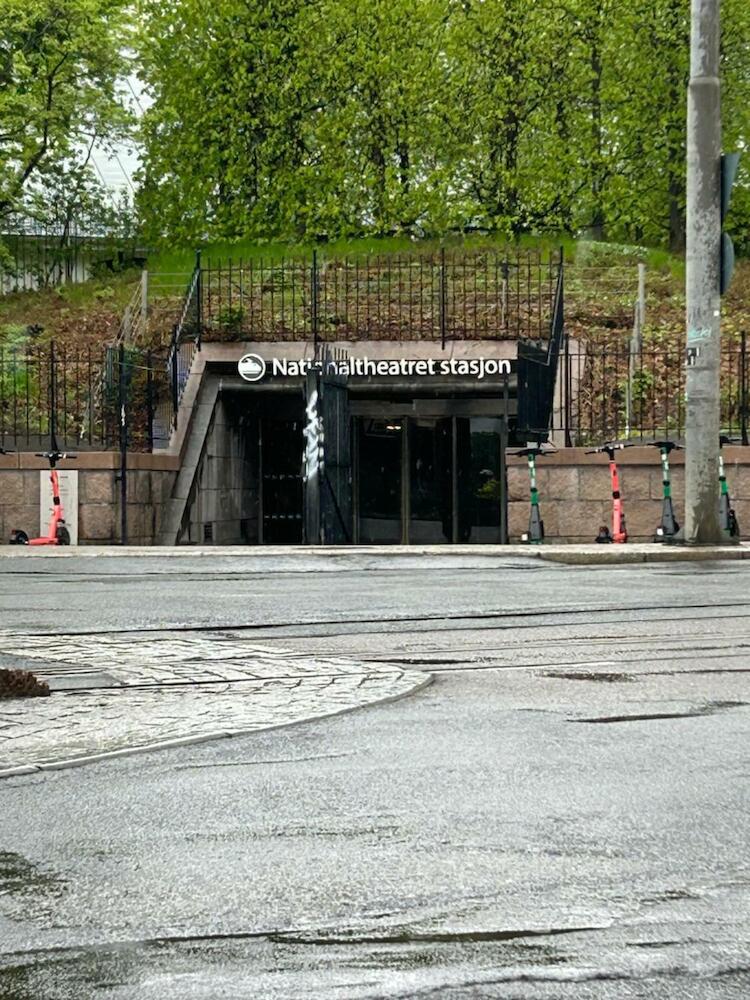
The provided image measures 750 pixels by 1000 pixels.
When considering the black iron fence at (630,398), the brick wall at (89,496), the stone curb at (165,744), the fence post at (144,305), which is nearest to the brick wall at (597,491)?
the black iron fence at (630,398)

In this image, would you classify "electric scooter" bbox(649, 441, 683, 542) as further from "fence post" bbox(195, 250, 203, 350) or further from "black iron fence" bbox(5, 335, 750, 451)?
"fence post" bbox(195, 250, 203, 350)

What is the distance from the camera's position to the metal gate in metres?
24.3

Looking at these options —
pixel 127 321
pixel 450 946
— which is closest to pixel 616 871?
pixel 450 946

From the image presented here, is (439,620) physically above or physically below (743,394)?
below

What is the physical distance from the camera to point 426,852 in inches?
190

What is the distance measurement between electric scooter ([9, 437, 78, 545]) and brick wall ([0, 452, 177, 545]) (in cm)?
20

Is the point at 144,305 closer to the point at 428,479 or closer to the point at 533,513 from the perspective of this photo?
the point at 428,479

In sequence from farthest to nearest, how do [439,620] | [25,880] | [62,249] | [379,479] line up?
[62,249], [379,479], [439,620], [25,880]

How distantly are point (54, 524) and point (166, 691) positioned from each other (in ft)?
50.4

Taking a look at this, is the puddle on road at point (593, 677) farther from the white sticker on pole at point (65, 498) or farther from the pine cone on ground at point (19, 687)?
the white sticker on pole at point (65, 498)

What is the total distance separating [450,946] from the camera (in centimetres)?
392

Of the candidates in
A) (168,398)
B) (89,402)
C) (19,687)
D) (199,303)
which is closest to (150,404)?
(89,402)

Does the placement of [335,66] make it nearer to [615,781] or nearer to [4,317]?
[4,317]

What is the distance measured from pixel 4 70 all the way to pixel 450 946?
38.6 m
